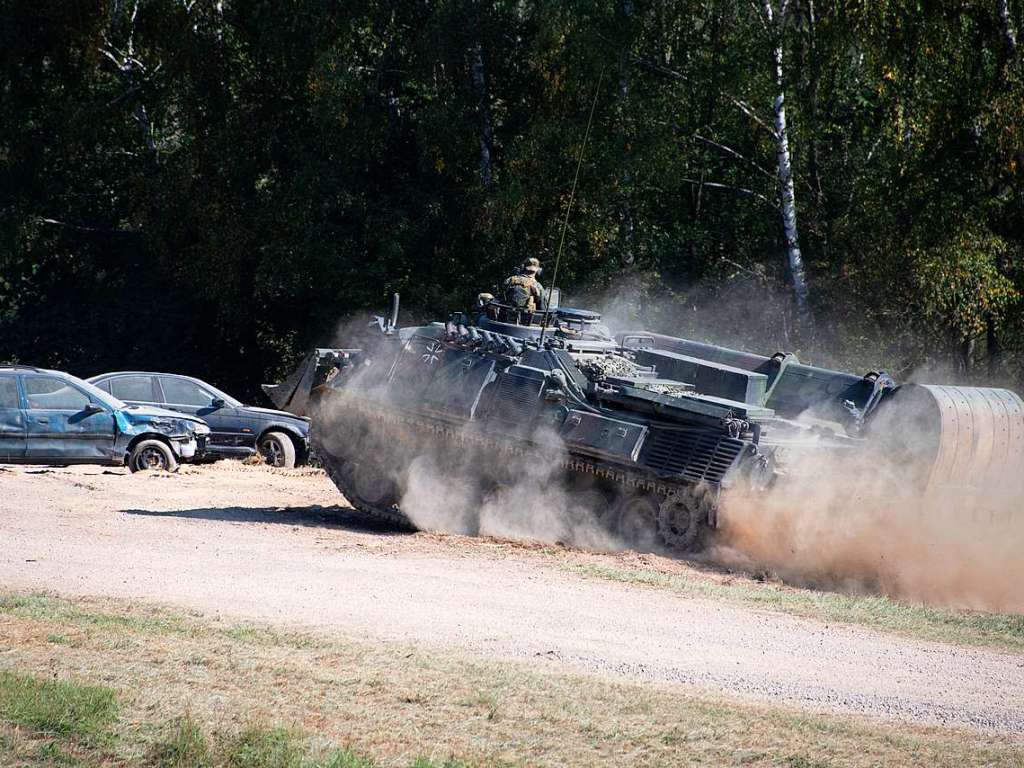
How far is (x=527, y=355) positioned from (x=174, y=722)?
9.19 m

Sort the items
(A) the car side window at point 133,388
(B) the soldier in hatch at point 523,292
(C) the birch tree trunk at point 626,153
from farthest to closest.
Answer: (C) the birch tree trunk at point 626,153
(A) the car side window at point 133,388
(B) the soldier in hatch at point 523,292

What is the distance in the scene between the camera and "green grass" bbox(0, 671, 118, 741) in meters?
7.07

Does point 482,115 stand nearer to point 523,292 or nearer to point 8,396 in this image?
point 523,292

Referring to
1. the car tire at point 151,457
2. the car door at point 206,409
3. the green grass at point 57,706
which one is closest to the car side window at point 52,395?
the car tire at point 151,457

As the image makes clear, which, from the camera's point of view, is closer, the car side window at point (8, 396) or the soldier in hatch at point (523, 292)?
the soldier in hatch at point (523, 292)

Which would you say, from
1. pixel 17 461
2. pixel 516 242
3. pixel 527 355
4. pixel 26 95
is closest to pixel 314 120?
pixel 516 242

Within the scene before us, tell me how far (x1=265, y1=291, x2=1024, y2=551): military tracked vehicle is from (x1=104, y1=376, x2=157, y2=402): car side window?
450 centimetres

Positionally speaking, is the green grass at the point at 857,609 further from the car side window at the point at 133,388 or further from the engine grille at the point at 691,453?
the car side window at the point at 133,388

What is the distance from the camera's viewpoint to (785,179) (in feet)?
79.8

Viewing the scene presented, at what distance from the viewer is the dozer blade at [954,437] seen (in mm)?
14508

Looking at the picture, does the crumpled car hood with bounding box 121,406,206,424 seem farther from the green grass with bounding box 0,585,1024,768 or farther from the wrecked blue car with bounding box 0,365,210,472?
the green grass with bounding box 0,585,1024,768

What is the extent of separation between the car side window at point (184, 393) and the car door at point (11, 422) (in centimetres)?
315

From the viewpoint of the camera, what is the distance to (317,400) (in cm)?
1727

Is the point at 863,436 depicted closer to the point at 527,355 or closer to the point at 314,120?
the point at 527,355
